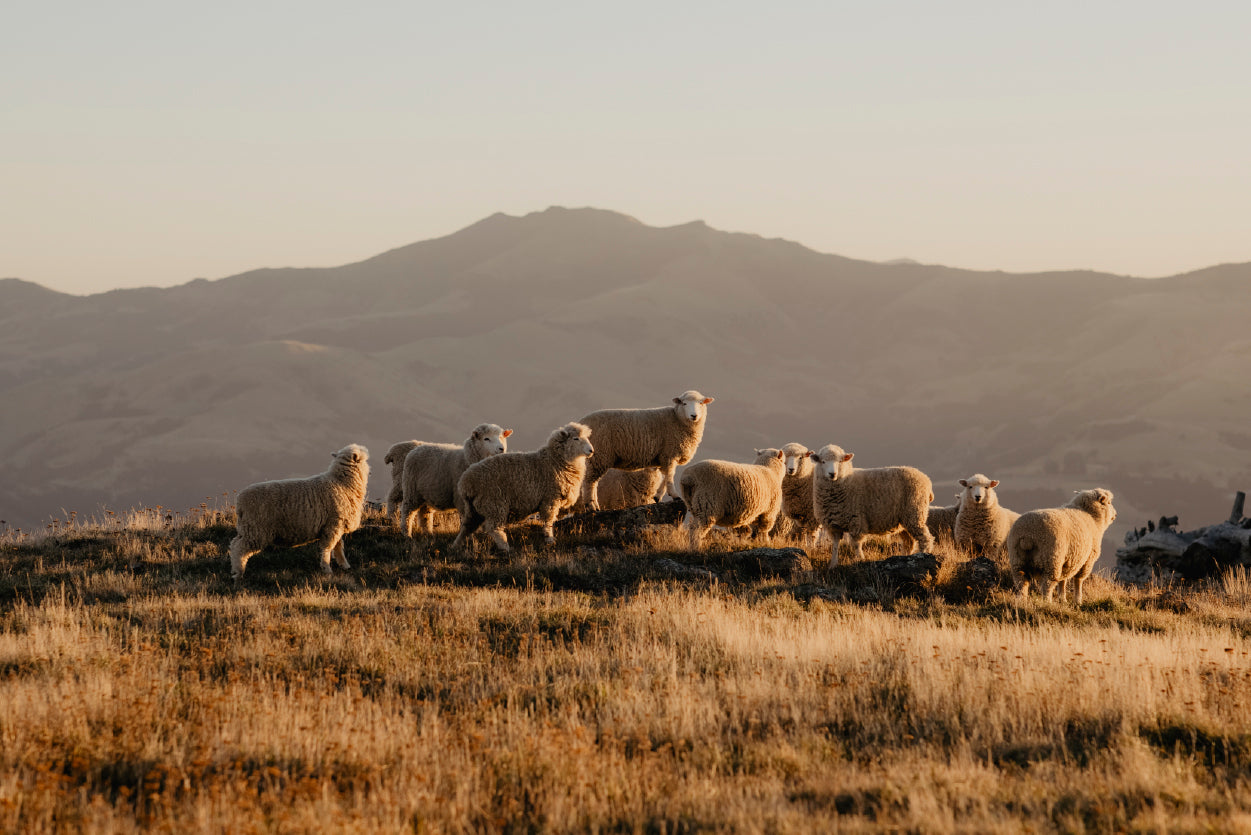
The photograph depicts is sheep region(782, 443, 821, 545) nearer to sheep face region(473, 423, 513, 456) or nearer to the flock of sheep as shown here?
the flock of sheep

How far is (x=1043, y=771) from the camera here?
24.4 feet

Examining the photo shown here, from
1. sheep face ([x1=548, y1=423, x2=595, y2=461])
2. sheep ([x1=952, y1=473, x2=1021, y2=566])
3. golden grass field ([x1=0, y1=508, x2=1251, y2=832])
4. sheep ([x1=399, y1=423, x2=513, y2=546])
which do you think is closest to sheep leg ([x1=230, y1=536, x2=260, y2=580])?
golden grass field ([x1=0, y1=508, x2=1251, y2=832])

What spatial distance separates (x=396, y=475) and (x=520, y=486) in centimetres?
384

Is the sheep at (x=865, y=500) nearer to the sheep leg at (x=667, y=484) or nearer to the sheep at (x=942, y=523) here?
the sheep at (x=942, y=523)

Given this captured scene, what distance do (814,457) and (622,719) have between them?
10263 millimetres

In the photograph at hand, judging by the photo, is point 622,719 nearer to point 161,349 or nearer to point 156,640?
point 156,640

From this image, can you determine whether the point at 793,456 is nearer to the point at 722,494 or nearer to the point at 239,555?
the point at 722,494

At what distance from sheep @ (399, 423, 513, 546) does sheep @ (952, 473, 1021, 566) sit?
754 cm

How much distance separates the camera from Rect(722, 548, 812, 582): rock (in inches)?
613

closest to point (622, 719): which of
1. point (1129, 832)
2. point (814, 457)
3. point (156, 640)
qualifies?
point (1129, 832)

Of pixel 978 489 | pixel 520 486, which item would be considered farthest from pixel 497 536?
pixel 978 489

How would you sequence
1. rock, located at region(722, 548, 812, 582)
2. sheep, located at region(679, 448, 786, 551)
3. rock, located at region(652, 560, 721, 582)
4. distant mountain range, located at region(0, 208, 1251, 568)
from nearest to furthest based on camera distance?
rock, located at region(652, 560, 721, 582) → rock, located at region(722, 548, 812, 582) → sheep, located at region(679, 448, 786, 551) → distant mountain range, located at region(0, 208, 1251, 568)

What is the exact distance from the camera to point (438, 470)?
17156 millimetres

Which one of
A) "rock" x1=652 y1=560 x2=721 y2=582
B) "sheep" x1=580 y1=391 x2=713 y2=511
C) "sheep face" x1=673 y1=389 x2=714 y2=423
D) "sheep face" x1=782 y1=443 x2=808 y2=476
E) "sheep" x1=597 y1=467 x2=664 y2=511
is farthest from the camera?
"sheep" x1=597 y1=467 x2=664 y2=511
